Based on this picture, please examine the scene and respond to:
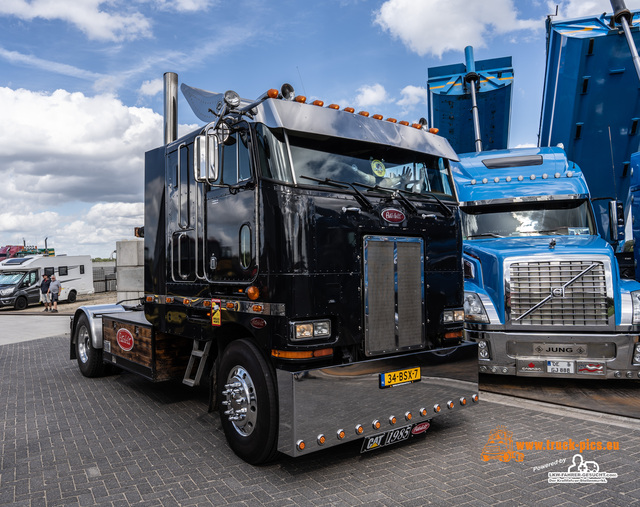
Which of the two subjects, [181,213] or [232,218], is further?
[181,213]

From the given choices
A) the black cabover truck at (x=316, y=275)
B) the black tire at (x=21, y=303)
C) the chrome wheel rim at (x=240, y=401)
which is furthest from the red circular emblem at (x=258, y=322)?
the black tire at (x=21, y=303)

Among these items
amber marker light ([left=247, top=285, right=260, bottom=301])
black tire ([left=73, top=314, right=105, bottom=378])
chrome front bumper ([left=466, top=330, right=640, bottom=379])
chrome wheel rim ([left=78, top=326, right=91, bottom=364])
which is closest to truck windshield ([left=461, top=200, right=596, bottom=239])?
chrome front bumper ([left=466, top=330, right=640, bottom=379])

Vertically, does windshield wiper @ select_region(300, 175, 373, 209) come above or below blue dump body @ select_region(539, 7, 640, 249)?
below

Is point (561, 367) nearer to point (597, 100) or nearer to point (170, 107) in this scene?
point (597, 100)

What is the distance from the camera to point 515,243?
723cm

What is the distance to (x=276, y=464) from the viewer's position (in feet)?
14.5

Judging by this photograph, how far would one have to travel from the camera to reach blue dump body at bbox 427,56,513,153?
10258 mm

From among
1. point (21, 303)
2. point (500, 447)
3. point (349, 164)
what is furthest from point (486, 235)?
point (21, 303)

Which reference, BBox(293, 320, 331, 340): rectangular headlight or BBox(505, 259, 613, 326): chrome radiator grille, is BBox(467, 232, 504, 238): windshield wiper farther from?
BBox(293, 320, 331, 340): rectangular headlight

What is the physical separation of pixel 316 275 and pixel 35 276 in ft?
87.0

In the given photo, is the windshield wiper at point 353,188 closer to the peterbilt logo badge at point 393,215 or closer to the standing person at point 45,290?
the peterbilt logo badge at point 393,215

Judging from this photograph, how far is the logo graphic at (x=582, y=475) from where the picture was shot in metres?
4.04

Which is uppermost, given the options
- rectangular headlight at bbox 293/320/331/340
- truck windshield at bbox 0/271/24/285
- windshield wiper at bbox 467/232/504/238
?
windshield wiper at bbox 467/232/504/238

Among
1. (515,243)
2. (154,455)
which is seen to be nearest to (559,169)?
(515,243)
